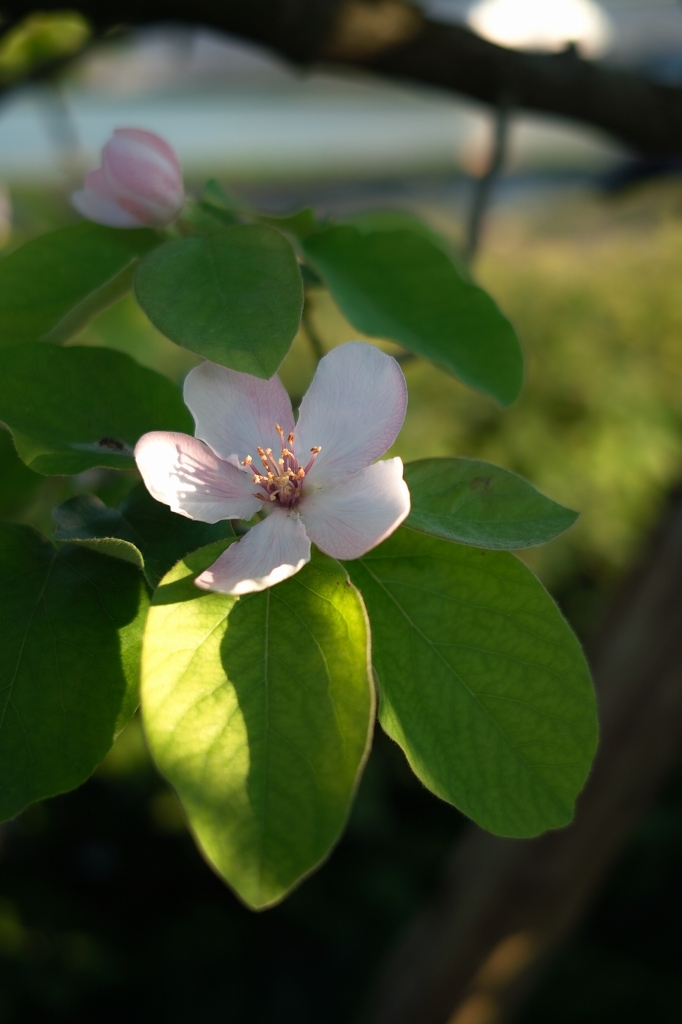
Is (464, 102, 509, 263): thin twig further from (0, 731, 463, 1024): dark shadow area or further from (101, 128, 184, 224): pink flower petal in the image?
(0, 731, 463, 1024): dark shadow area

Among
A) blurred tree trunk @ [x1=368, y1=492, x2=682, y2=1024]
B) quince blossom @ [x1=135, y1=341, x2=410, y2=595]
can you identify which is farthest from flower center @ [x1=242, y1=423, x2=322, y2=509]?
blurred tree trunk @ [x1=368, y1=492, x2=682, y2=1024]

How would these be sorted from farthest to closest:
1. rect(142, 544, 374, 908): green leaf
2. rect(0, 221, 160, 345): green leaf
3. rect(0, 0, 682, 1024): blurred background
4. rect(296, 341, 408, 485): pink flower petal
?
1. rect(0, 0, 682, 1024): blurred background
2. rect(0, 221, 160, 345): green leaf
3. rect(296, 341, 408, 485): pink flower petal
4. rect(142, 544, 374, 908): green leaf

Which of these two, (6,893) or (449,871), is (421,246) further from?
(6,893)

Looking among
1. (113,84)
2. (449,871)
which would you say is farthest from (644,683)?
(113,84)

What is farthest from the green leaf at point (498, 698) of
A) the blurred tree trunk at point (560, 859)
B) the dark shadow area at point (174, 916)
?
the dark shadow area at point (174, 916)

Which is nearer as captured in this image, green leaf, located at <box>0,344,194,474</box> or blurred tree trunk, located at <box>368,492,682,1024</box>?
green leaf, located at <box>0,344,194,474</box>

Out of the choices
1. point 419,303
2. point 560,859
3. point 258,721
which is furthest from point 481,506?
point 560,859

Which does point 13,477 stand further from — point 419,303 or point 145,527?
point 419,303
